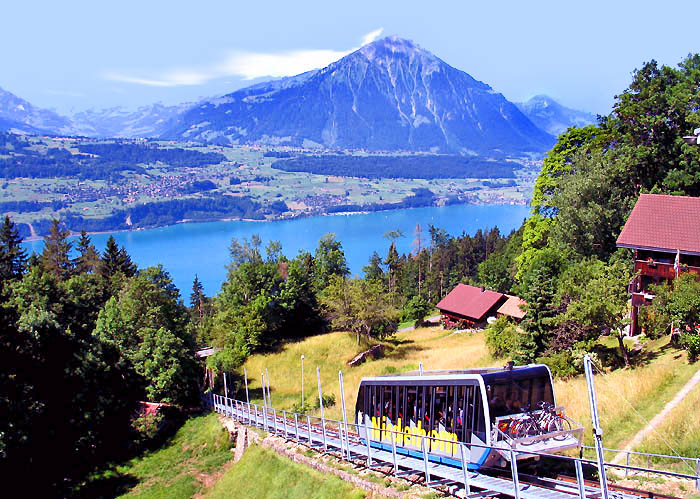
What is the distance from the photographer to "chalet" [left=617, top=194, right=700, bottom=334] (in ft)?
89.1

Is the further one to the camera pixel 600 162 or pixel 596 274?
pixel 600 162

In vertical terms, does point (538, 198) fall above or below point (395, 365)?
above

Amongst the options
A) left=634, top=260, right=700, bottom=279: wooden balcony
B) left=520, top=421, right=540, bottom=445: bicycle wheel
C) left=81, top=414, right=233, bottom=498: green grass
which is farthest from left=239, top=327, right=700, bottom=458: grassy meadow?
left=81, top=414, right=233, bottom=498: green grass

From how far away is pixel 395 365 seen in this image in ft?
124

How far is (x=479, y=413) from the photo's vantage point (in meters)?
13.2

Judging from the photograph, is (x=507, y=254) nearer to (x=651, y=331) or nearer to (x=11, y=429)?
(x=651, y=331)

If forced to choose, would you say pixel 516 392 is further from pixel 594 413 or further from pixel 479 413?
pixel 594 413

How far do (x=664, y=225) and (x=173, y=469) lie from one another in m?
25.8

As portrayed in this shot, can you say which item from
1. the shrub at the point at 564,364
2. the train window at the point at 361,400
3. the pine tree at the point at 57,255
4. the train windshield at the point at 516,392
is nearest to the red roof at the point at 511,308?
the shrub at the point at 564,364

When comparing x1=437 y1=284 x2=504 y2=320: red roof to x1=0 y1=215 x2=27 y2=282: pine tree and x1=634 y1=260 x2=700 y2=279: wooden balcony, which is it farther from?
x1=0 y1=215 x2=27 y2=282: pine tree

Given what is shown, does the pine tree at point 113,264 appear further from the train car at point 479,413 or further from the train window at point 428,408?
the train window at point 428,408

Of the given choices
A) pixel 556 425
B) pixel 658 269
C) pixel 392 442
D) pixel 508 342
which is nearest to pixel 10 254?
pixel 508 342

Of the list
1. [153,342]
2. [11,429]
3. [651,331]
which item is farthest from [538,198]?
[11,429]

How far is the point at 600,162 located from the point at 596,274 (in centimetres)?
1454
